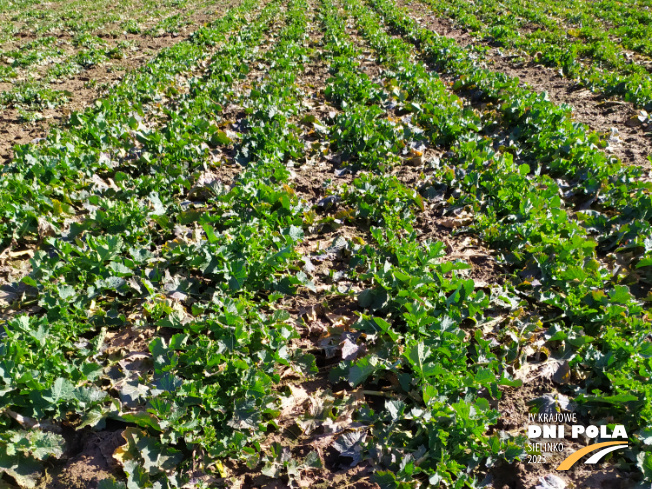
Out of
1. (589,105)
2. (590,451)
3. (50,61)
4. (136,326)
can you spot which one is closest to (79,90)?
(50,61)

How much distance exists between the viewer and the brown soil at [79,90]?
6.83 m

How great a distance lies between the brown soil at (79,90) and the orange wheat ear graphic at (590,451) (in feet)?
24.6

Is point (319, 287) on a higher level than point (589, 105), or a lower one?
lower

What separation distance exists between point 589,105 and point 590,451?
805 cm

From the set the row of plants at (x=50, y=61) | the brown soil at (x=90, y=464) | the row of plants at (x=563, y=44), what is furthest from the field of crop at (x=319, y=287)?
the row of plants at (x=563, y=44)

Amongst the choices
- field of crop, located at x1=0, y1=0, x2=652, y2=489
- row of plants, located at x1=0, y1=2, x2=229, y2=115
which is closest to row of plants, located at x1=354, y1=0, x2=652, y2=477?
field of crop, located at x1=0, y1=0, x2=652, y2=489

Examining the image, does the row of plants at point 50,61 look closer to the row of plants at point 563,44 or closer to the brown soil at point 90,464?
the brown soil at point 90,464

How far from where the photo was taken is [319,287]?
4.12 metres

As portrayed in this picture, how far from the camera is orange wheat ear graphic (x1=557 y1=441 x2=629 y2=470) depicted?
8.86 feet

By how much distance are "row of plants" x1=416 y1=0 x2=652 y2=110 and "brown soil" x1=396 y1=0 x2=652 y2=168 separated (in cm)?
27

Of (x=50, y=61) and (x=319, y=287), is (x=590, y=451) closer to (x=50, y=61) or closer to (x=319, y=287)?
(x=319, y=287)

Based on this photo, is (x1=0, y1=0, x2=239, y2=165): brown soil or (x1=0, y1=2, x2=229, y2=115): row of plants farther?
(x1=0, y1=2, x2=229, y2=115): row of plants

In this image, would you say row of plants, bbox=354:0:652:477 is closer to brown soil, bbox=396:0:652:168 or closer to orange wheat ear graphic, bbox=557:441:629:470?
orange wheat ear graphic, bbox=557:441:629:470

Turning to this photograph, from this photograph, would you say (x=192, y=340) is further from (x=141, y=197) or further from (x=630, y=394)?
(x=630, y=394)
